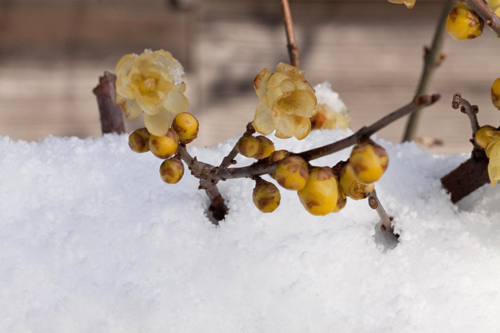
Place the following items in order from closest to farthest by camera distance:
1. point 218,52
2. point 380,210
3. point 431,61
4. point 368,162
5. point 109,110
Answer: point 368,162 < point 380,210 < point 109,110 < point 431,61 < point 218,52

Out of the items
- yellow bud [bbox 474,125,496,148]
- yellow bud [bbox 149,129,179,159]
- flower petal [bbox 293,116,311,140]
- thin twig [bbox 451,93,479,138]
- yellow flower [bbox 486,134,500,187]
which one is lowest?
yellow flower [bbox 486,134,500,187]

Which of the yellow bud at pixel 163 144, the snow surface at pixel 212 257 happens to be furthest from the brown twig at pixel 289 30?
the yellow bud at pixel 163 144

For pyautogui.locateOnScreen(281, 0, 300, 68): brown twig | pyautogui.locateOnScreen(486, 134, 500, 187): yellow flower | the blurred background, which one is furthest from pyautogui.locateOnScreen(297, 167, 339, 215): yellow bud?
the blurred background

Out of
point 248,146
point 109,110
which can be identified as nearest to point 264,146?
point 248,146

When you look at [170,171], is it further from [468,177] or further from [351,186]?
[468,177]

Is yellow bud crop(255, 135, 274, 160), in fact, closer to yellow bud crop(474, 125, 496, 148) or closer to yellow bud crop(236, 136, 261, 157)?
yellow bud crop(236, 136, 261, 157)

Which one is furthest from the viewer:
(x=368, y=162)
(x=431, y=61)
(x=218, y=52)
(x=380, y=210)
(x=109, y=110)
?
(x=218, y=52)
